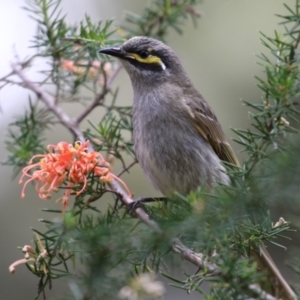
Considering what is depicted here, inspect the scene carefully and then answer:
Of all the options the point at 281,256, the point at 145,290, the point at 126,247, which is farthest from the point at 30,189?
the point at 126,247

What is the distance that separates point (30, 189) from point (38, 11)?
12.7 ft

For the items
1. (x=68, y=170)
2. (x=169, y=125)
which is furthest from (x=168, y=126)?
(x=68, y=170)

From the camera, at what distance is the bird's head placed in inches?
183

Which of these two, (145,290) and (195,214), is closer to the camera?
(195,214)

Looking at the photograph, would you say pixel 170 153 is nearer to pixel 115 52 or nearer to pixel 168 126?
pixel 168 126

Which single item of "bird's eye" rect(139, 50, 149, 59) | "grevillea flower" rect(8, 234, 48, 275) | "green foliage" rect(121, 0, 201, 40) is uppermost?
"green foliage" rect(121, 0, 201, 40)

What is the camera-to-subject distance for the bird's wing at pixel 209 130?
4840mm

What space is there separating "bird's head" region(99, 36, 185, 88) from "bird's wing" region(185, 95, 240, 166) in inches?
13.4

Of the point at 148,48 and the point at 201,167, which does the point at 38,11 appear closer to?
the point at 148,48

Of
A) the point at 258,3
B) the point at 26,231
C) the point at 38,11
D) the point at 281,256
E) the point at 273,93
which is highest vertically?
the point at 258,3

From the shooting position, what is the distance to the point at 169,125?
4.59m

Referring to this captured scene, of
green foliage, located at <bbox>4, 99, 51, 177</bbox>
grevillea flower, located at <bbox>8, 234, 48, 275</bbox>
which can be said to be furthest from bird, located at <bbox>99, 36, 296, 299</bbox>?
grevillea flower, located at <bbox>8, 234, 48, 275</bbox>

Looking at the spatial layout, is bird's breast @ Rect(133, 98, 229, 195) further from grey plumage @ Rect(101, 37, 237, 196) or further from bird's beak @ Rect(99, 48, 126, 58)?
bird's beak @ Rect(99, 48, 126, 58)

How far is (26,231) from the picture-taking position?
23.5 ft
